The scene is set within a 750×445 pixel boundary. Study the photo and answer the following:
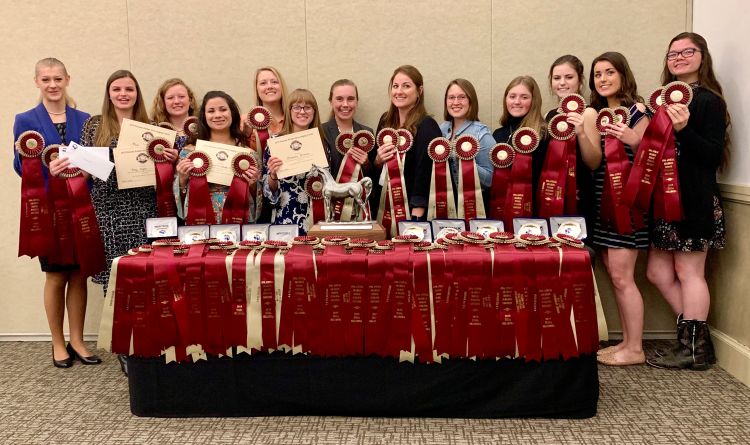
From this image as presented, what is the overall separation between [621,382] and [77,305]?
2709mm

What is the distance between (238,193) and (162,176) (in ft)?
1.25

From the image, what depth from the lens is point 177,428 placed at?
2.21m

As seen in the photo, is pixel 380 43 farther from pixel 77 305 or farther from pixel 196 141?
pixel 77 305

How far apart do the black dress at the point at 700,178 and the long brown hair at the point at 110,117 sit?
2.52m

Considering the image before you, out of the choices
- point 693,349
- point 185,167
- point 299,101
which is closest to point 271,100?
point 299,101

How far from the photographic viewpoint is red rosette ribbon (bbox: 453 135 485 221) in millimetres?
2740

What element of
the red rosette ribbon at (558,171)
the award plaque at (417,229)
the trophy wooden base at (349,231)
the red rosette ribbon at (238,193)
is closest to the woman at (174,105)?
the red rosette ribbon at (238,193)

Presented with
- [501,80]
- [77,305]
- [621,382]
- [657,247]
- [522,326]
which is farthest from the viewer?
[501,80]

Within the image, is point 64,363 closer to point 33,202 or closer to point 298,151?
point 33,202

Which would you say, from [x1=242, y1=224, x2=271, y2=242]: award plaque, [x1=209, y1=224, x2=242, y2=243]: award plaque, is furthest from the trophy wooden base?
[x1=209, y1=224, x2=242, y2=243]: award plaque

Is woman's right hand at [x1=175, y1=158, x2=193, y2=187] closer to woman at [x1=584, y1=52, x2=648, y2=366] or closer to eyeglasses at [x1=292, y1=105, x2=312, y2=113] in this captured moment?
eyeglasses at [x1=292, y1=105, x2=312, y2=113]

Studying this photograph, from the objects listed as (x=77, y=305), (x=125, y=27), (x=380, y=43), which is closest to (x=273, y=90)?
(x=380, y=43)

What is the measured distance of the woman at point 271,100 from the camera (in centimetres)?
294

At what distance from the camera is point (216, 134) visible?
2824 millimetres
